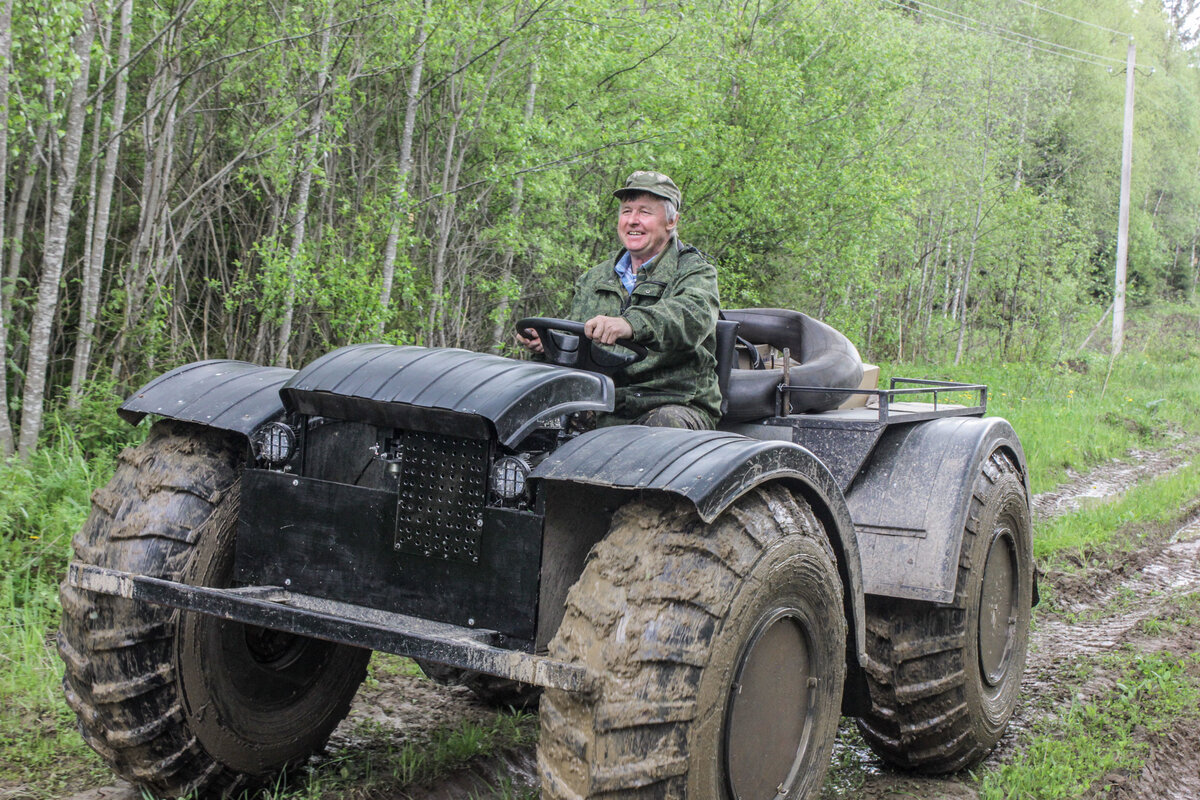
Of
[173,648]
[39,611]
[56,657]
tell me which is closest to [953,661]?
[173,648]

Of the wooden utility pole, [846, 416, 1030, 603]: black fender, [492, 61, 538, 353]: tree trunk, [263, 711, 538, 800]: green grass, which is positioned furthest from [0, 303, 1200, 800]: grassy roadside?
the wooden utility pole

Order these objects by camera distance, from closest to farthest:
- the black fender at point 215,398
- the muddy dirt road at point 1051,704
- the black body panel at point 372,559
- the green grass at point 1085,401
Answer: the black body panel at point 372,559, the black fender at point 215,398, the muddy dirt road at point 1051,704, the green grass at point 1085,401

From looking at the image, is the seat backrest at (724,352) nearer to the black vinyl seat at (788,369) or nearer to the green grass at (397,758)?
the black vinyl seat at (788,369)

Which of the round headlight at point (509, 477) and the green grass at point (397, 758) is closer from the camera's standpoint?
the round headlight at point (509, 477)

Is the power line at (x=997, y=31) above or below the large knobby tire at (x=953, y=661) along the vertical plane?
above

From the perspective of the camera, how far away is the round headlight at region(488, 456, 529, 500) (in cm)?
252

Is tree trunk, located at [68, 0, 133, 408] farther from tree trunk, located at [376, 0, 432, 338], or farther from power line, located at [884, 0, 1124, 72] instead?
power line, located at [884, 0, 1124, 72]

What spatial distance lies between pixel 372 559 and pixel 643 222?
6.06 feet

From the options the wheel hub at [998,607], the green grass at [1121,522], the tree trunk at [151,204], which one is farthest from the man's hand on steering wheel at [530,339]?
the green grass at [1121,522]

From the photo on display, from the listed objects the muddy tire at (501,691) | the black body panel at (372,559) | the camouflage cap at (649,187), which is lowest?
the muddy tire at (501,691)

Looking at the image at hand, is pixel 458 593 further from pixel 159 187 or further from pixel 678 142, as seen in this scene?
pixel 678 142

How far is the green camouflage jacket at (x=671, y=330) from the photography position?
3.49 metres

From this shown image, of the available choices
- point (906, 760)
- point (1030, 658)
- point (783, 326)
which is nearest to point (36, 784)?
point (906, 760)

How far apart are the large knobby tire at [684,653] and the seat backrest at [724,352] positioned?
120 centimetres
